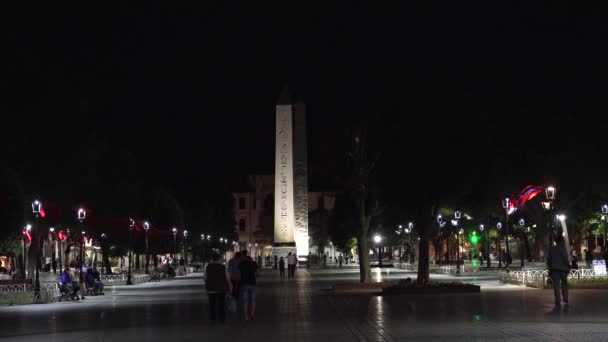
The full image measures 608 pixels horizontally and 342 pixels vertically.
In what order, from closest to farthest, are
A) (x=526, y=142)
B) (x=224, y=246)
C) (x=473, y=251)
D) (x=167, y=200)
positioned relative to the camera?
(x=526, y=142)
(x=167, y=200)
(x=473, y=251)
(x=224, y=246)

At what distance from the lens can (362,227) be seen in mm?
42250

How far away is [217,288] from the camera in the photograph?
24.7 m

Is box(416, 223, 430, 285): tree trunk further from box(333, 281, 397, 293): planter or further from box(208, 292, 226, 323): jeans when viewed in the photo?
box(208, 292, 226, 323): jeans

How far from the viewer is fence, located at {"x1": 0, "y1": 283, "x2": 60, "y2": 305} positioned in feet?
127

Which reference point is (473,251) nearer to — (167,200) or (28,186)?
(167,200)

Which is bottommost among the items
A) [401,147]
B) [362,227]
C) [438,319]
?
[438,319]

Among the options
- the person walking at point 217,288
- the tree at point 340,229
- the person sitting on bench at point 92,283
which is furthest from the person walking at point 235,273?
the tree at point 340,229

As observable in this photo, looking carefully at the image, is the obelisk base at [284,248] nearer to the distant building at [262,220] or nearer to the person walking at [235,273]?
the person walking at [235,273]

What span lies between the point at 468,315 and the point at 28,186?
35.4 metres

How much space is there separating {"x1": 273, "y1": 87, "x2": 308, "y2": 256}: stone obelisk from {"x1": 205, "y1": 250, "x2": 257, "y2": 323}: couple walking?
5728cm

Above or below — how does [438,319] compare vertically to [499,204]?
below

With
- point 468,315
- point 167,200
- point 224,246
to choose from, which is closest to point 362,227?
point 468,315

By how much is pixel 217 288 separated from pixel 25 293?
57.6ft

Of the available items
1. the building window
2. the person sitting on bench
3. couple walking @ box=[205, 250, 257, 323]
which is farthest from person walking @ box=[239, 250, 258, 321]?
the building window
